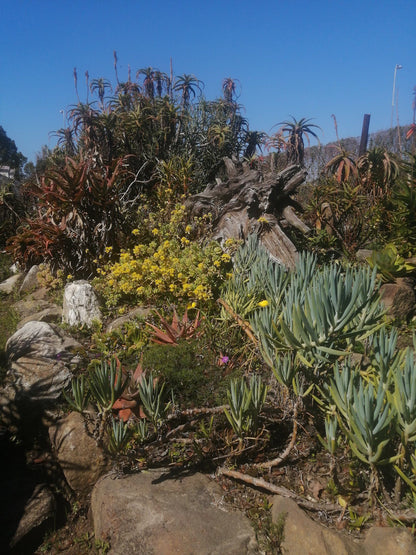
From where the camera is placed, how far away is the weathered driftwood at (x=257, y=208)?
20.8 feet

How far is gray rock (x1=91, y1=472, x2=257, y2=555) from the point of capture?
2281 mm

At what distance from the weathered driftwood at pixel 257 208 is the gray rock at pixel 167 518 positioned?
3906mm

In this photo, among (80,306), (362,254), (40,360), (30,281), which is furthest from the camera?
(362,254)

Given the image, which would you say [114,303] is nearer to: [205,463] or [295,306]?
[205,463]

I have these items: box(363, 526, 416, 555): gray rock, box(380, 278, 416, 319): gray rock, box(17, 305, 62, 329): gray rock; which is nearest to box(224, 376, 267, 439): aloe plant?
box(363, 526, 416, 555): gray rock

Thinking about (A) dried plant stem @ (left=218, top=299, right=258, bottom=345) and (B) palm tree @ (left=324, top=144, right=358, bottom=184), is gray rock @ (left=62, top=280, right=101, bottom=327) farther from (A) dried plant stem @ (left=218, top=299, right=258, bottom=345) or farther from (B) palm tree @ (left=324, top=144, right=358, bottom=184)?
(B) palm tree @ (left=324, top=144, right=358, bottom=184)

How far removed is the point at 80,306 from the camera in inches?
201

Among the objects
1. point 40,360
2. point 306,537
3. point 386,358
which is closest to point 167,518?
point 306,537

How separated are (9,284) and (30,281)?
1.61ft

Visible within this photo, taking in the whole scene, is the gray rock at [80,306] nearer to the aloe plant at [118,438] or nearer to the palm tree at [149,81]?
the aloe plant at [118,438]

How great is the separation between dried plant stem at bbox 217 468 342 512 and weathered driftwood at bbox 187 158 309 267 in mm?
3755

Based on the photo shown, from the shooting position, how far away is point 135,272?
17.5ft

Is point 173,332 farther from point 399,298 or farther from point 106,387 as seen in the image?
point 399,298

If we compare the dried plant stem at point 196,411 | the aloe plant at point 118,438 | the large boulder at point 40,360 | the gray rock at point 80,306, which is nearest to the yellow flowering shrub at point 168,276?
the gray rock at point 80,306
